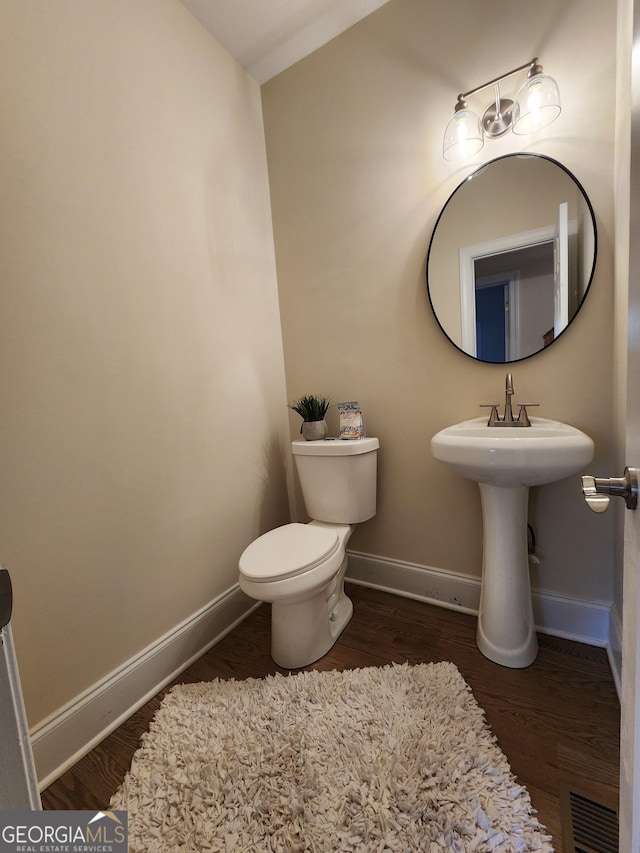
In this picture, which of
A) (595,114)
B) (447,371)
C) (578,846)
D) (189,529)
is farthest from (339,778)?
(595,114)

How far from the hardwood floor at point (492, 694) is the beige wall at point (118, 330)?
8.3 inches

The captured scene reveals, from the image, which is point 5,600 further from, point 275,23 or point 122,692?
point 275,23

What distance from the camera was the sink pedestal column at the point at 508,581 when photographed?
1212 millimetres

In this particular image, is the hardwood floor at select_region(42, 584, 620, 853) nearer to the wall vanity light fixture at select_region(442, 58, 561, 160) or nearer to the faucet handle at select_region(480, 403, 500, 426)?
the faucet handle at select_region(480, 403, 500, 426)

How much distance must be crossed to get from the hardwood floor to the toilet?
0.09 meters

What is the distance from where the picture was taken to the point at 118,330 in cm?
116

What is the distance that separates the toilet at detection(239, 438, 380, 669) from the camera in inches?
46.8

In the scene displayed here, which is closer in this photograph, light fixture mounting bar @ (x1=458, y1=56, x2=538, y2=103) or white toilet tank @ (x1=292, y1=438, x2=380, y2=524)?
light fixture mounting bar @ (x1=458, y1=56, x2=538, y2=103)

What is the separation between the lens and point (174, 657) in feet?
4.32

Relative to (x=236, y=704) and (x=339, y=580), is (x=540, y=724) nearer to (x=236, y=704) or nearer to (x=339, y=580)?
(x=339, y=580)

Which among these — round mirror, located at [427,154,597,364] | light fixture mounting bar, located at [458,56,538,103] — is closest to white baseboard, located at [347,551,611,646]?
round mirror, located at [427,154,597,364]

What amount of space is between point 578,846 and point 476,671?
1.53 ft

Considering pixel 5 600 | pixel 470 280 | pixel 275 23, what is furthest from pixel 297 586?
pixel 275 23

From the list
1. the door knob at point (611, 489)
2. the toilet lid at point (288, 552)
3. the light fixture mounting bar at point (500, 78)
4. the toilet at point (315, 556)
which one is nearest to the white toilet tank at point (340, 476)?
the toilet at point (315, 556)
